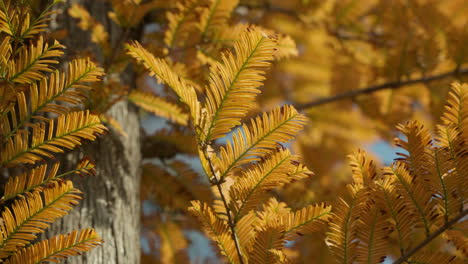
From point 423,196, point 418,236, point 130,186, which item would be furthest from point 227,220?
point 418,236

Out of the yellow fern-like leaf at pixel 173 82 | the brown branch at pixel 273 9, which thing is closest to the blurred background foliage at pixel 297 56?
the brown branch at pixel 273 9

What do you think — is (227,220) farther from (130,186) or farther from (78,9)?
(78,9)

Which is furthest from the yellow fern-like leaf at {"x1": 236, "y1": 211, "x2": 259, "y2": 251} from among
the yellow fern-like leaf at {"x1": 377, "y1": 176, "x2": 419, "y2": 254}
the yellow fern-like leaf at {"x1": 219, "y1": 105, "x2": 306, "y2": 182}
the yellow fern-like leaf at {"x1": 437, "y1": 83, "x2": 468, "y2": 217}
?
the yellow fern-like leaf at {"x1": 437, "y1": 83, "x2": 468, "y2": 217}

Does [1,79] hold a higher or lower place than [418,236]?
higher

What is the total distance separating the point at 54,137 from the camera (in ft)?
2.64

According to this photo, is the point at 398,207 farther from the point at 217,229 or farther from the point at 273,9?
the point at 273,9

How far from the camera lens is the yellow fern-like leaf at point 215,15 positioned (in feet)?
3.67

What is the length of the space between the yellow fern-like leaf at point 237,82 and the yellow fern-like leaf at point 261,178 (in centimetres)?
8

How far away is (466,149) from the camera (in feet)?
2.60

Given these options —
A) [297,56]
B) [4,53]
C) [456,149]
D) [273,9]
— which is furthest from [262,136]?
[273,9]

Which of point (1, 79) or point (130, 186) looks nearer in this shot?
point (1, 79)

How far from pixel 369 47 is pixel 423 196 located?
1.13 m

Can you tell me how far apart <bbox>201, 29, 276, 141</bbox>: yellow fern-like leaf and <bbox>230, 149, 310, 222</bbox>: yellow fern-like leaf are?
0.08m

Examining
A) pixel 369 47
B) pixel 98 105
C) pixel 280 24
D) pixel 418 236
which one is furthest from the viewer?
pixel 280 24
